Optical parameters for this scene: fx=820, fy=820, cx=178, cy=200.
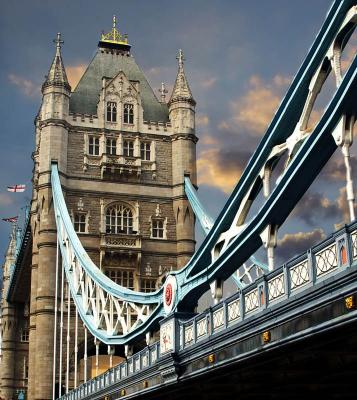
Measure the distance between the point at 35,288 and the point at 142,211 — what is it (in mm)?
8710

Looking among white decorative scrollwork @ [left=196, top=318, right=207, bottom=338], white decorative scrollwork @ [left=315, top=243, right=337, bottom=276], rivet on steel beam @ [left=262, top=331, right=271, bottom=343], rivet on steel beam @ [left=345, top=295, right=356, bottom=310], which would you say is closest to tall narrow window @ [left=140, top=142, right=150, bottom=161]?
white decorative scrollwork @ [left=196, top=318, right=207, bottom=338]

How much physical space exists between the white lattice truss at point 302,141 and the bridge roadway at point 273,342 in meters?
1.23

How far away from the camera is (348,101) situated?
16141mm

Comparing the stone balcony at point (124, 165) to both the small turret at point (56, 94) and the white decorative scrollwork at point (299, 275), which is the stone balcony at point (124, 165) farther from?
the white decorative scrollwork at point (299, 275)

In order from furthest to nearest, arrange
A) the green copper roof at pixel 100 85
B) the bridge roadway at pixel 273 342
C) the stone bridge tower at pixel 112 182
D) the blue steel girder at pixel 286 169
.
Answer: the green copper roof at pixel 100 85, the stone bridge tower at pixel 112 182, the blue steel girder at pixel 286 169, the bridge roadway at pixel 273 342

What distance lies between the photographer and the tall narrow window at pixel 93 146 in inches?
2215

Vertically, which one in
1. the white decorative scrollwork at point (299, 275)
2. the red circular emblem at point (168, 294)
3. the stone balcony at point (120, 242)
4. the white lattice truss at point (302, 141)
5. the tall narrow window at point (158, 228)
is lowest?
the white decorative scrollwork at point (299, 275)

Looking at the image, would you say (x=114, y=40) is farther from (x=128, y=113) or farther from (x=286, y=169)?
(x=286, y=169)

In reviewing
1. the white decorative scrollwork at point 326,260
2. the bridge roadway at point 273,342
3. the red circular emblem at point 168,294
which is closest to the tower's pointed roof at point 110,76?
the bridge roadway at point 273,342

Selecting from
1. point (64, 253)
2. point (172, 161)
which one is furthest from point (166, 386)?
point (172, 161)

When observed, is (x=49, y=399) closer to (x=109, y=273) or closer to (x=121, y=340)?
(x=109, y=273)

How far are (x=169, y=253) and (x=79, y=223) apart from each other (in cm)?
628

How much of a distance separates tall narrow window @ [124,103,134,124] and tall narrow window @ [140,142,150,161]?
1.92 meters

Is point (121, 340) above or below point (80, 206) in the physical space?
below
